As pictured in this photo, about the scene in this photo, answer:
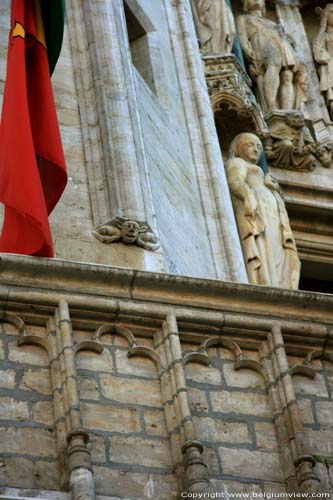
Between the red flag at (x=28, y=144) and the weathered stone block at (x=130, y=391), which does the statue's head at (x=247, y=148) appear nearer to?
the red flag at (x=28, y=144)

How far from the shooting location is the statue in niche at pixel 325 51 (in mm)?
16016

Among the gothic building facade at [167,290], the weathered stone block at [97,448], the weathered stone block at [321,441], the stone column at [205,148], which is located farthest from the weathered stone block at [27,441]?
the stone column at [205,148]

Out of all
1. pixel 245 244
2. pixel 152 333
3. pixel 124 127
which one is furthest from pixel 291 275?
pixel 152 333

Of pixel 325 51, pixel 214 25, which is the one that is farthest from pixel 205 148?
pixel 325 51

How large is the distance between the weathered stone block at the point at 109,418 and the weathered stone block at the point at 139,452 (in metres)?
0.07

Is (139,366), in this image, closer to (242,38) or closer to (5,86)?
(5,86)

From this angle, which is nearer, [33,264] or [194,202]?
[33,264]

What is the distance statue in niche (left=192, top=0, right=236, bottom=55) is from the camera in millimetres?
15367

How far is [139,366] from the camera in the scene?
1089cm

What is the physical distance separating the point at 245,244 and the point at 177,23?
6.66 feet

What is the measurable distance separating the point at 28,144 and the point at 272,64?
4487mm

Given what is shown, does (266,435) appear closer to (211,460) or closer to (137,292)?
(211,460)

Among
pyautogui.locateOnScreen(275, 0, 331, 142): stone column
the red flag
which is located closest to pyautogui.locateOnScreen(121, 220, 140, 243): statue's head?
the red flag

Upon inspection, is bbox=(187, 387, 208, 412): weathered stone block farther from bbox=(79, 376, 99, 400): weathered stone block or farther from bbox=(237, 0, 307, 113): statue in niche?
bbox=(237, 0, 307, 113): statue in niche
